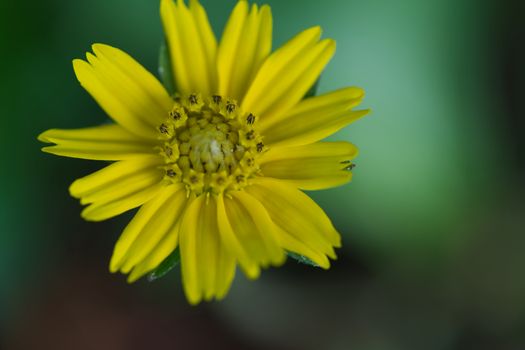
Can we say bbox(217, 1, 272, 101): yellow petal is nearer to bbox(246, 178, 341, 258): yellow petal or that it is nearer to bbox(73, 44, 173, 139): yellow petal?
bbox(73, 44, 173, 139): yellow petal

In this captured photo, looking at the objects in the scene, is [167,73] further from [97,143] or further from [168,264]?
[168,264]

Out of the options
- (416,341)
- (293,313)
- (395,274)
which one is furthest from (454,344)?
(293,313)

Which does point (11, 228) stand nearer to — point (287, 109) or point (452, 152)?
point (287, 109)

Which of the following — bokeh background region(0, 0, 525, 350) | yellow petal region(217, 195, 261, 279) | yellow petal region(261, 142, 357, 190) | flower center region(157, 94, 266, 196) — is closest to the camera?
yellow petal region(217, 195, 261, 279)

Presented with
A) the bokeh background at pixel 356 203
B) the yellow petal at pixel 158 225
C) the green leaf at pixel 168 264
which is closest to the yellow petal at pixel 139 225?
the yellow petal at pixel 158 225

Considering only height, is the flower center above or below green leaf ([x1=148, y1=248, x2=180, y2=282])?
above

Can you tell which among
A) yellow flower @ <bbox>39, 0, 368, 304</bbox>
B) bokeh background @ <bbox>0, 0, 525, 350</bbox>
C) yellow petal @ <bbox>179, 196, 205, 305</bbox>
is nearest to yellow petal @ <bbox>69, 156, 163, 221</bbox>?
yellow flower @ <bbox>39, 0, 368, 304</bbox>
